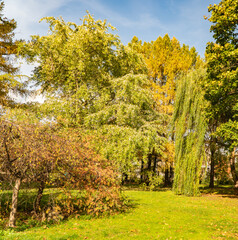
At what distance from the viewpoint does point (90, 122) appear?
44.3 ft

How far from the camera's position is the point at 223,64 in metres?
13.1

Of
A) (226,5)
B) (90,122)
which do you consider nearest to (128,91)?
(90,122)

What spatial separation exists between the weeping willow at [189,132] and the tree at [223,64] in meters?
1.24

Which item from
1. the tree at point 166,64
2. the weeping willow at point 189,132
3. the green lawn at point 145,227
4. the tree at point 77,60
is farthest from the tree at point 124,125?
the tree at point 166,64

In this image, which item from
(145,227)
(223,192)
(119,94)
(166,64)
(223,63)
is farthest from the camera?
(166,64)

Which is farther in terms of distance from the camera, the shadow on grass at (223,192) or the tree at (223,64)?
the shadow on grass at (223,192)

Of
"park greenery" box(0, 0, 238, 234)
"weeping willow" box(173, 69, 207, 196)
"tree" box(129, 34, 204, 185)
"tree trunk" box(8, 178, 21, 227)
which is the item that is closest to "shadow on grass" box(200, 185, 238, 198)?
"park greenery" box(0, 0, 238, 234)

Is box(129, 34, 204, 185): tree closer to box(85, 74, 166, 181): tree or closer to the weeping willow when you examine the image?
the weeping willow

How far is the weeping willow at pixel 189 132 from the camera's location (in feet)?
47.9

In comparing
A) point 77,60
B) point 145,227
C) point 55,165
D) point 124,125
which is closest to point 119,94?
point 124,125

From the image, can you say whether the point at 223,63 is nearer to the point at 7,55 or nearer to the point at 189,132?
the point at 189,132

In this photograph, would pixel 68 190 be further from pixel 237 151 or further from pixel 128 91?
pixel 237 151

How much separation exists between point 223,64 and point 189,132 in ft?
16.3

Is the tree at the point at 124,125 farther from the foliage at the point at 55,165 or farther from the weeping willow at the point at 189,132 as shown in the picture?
the foliage at the point at 55,165
